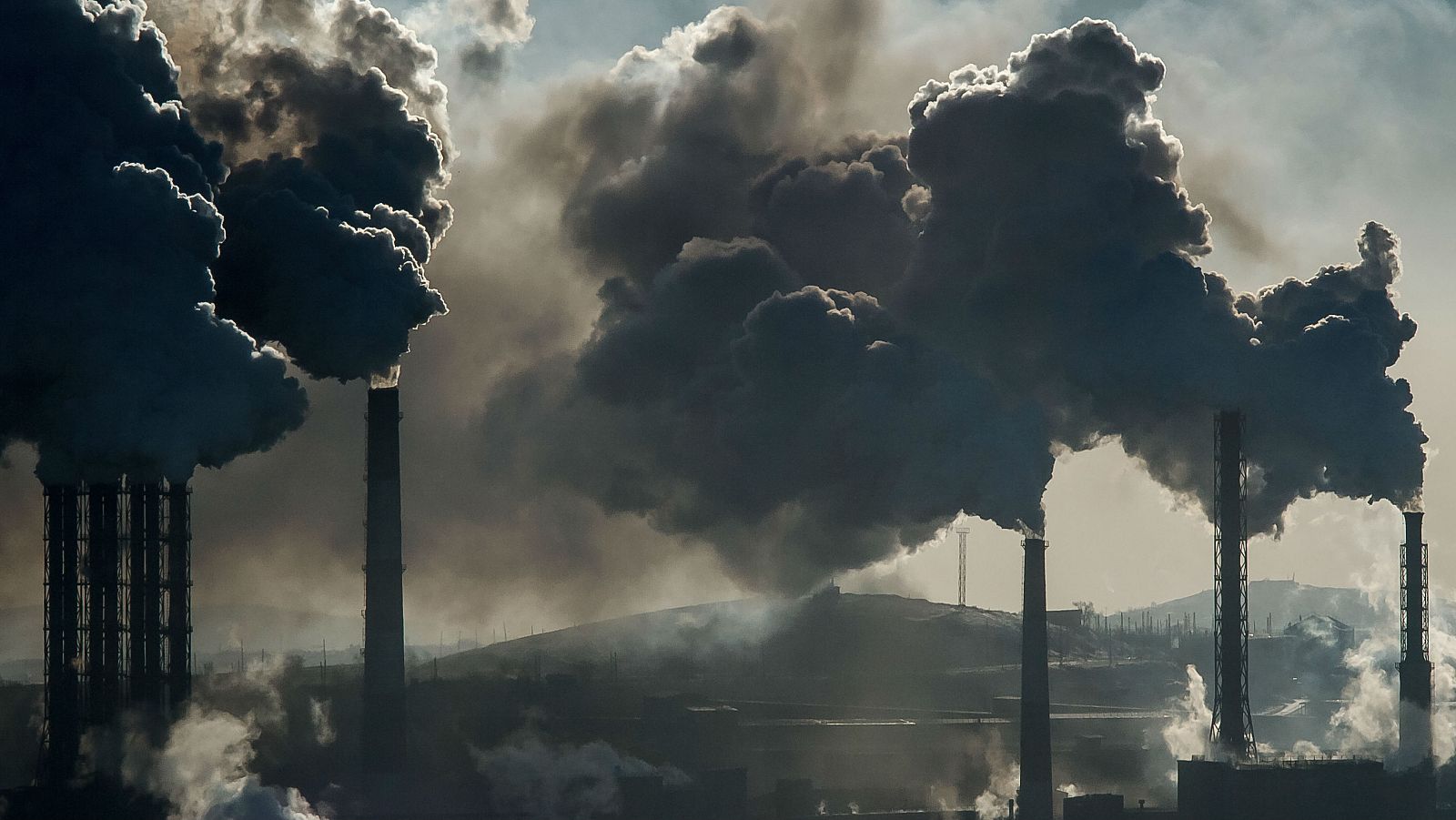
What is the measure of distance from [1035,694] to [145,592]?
45.4 meters

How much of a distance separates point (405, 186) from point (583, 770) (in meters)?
31.1

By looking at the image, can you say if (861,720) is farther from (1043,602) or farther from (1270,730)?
(1043,602)

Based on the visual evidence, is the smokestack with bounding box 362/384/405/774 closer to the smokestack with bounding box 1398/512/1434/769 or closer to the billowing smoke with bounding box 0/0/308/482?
the billowing smoke with bounding box 0/0/308/482

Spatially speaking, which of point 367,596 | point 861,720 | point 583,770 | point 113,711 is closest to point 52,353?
point 113,711

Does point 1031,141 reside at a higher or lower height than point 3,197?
higher

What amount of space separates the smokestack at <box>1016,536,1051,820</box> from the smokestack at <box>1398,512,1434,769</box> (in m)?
28.0

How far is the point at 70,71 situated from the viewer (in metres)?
79.6

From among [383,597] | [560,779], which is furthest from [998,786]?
[383,597]

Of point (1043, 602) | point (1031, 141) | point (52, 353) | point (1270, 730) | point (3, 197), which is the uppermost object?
point (1031, 141)

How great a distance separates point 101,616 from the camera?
87000 millimetres

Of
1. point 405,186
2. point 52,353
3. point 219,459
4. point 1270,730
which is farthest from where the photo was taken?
point 1270,730

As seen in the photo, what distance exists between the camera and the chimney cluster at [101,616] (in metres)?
86.3

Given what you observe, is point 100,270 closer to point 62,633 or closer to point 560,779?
point 62,633

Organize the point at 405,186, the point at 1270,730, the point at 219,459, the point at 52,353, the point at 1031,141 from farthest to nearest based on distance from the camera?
1. the point at 1270,730
2. the point at 1031,141
3. the point at 405,186
4. the point at 219,459
5. the point at 52,353
